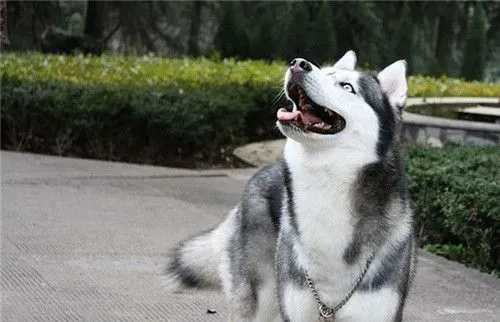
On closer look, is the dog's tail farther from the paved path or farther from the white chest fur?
the white chest fur

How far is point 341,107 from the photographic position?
3.72 m

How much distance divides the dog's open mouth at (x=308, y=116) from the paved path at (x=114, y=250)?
2271 millimetres

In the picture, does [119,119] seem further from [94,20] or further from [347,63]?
[94,20]

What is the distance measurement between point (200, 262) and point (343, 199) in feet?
4.52

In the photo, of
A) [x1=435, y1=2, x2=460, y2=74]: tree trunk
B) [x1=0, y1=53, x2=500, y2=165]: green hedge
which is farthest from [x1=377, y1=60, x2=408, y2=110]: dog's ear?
[x1=435, y1=2, x2=460, y2=74]: tree trunk

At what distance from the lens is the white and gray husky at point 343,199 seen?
3740mm

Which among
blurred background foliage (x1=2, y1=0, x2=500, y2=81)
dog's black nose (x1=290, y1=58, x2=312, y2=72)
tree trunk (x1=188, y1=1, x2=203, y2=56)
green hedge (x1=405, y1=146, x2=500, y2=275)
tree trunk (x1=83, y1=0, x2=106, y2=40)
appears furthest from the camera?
tree trunk (x1=188, y1=1, x2=203, y2=56)

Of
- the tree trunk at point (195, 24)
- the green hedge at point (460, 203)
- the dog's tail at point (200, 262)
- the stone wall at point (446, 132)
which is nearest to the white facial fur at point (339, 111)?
the dog's tail at point (200, 262)

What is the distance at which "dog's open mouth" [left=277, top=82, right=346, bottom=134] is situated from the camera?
372 cm

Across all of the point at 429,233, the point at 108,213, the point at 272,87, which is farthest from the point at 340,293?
the point at 272,87

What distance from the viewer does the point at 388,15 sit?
27.8 metres

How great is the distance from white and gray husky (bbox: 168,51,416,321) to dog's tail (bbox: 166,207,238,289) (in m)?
0.79

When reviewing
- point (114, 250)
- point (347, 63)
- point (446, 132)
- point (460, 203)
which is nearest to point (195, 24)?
point (446, 132)

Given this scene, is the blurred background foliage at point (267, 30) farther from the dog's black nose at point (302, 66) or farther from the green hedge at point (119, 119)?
the dog's black nose at point (302, 66)
